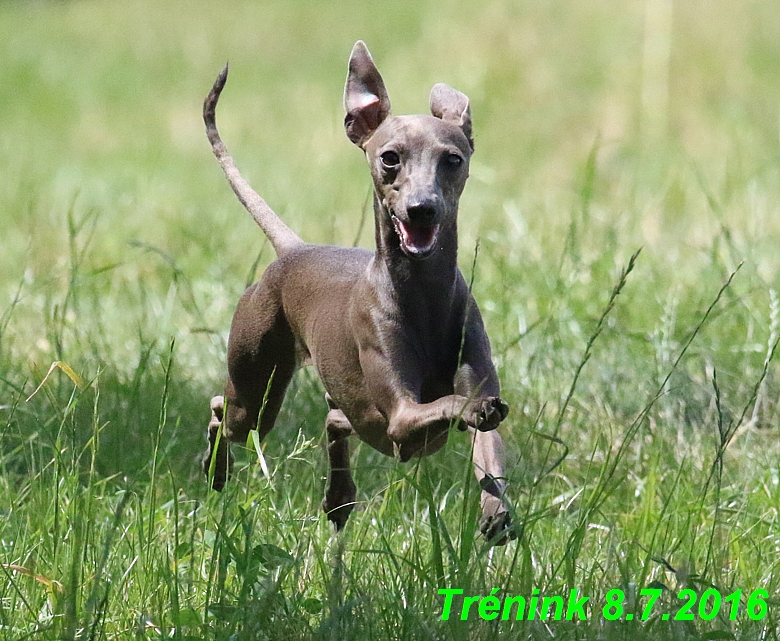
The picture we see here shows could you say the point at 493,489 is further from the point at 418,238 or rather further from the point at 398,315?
the point at 418,238

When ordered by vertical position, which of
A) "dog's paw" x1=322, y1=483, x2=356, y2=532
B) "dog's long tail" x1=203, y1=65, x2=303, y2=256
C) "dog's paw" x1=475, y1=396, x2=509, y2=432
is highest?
"dog's long tail" x1=203, y1=65, x2=303, y2=256

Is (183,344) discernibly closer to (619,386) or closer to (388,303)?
(619,386)

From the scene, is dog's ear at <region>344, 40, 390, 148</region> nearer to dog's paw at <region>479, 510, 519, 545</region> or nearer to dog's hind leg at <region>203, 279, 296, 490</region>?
dog's hind leg at <region>203, 279, 296, 490</region>

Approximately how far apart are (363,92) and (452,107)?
223mm

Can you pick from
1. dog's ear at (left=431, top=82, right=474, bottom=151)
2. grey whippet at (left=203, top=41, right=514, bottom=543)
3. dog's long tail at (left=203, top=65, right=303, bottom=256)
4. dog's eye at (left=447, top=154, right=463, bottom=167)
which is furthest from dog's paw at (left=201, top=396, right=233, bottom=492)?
dog's eye at (left=447, top=154, right=463, bottom=167)

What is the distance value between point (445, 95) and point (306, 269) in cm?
61

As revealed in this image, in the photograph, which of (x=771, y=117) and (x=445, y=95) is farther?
(x=771, y=117)

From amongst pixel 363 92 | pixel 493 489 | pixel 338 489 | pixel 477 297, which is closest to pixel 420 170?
pixel 363 92

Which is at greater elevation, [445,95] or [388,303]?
[445,95]

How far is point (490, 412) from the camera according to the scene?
99.5 inches

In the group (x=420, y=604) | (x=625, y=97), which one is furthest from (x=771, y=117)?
Answer: (x=420, y=604)

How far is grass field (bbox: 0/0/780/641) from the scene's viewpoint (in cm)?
284

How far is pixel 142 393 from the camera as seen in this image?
463cm

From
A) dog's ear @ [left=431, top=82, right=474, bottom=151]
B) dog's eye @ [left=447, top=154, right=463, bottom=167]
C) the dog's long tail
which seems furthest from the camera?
the dog's long tail
